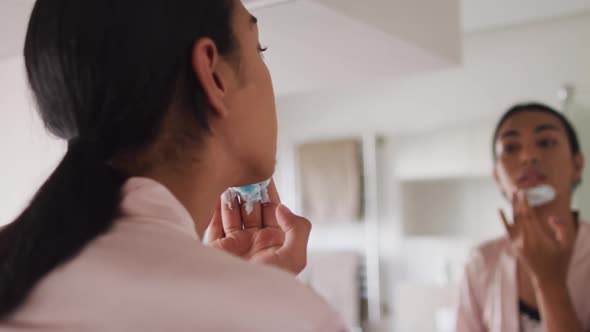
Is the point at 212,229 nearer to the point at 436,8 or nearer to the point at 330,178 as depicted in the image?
the point at 436,8

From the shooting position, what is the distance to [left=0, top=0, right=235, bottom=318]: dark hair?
33 cm

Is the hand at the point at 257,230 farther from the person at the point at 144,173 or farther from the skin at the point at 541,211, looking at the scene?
the skin at the point at 541,211

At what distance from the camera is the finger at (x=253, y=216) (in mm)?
567

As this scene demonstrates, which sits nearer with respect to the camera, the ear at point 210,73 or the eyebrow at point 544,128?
the ear at point 210,73

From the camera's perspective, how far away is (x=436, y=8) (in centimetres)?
95

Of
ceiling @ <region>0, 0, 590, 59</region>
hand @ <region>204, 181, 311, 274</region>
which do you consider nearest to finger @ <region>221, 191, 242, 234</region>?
hand @ <region>204, 181, 311, 274</region>

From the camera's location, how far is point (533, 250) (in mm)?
956

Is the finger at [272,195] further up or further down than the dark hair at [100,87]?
further down

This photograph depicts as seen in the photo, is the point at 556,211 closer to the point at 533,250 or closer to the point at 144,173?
the point at 533,250

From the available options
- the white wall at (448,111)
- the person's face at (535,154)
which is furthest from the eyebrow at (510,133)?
the white wall at (448,111)

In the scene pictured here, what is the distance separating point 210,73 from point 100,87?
76 millimetres

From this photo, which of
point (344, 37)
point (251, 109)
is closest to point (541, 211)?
point (344, 37)

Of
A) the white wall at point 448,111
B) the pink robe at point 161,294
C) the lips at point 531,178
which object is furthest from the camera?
the white wall at point 448,111

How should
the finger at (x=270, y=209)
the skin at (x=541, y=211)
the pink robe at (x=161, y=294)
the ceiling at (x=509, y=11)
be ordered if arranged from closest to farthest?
the pink robe at (x=161, y=294) → the finger at (x=270, y=209) → the skin at (x=541, y=211) → the ceiling at (x=509, y=11)
